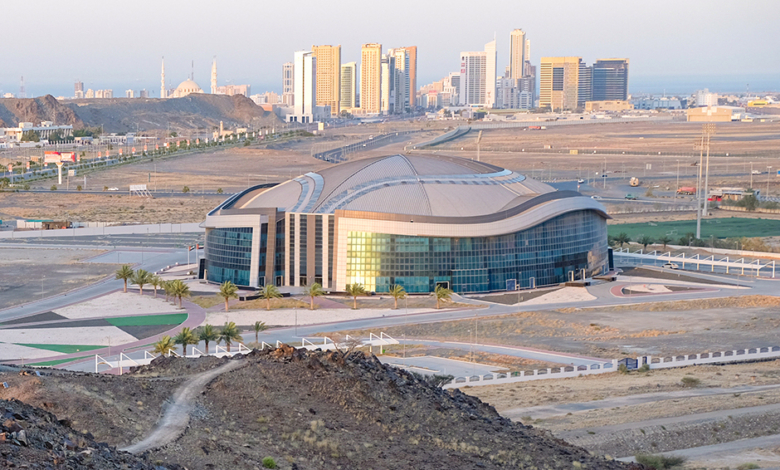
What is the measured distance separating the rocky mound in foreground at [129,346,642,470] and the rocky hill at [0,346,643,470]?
0.04 m

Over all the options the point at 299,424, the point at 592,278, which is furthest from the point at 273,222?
the point at 299,424

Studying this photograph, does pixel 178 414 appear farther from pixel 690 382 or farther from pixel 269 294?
pixel 269 294

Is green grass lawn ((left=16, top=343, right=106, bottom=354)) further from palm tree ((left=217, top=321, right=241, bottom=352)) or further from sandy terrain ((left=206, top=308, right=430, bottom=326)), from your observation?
sandy terrain ((left=206, top=308, right=430, bottom=326))

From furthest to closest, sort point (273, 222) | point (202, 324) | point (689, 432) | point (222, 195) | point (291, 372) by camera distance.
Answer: point (222, 195)
point (273, 222)
point (202, 324)
point (689, 432)
point (291, 372)

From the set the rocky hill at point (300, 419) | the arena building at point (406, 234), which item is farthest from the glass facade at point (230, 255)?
the rocky hill at point (300, 419)

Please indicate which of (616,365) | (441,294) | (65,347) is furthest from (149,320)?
(616,365)

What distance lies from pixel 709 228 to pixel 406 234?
57.7 meters

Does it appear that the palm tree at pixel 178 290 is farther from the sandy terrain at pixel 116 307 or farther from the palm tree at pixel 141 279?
the palm tree at pixel 141 279

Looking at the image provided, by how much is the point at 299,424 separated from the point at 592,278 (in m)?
62.6

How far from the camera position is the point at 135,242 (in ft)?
383

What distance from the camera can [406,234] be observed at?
8269 centimetres

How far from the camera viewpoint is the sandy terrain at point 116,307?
74188 mm

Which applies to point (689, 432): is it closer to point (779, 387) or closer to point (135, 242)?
point (779, 387)

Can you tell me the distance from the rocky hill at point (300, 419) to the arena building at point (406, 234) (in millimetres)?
46770
